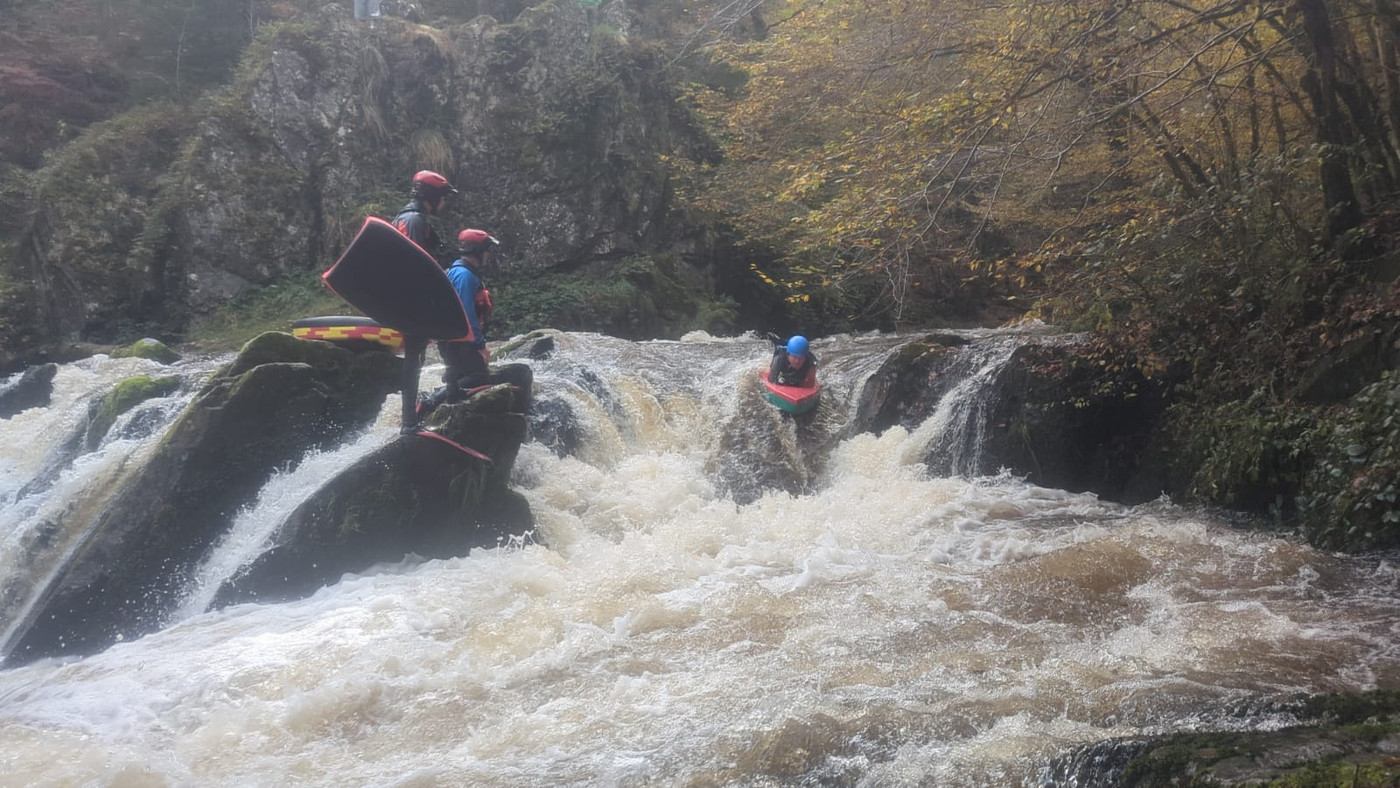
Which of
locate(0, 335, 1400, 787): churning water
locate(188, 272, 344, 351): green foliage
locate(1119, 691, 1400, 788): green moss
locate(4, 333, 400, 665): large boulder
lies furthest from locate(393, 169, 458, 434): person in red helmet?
locate(188, 272, 344, 351): green foliage

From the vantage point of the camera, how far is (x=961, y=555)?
557cm

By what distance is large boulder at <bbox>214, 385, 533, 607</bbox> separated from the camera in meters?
5.32

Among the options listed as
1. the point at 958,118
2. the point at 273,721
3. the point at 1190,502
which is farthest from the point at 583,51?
the point at 273,721

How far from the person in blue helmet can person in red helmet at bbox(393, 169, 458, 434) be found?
3997 mm

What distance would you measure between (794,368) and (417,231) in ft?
14.2

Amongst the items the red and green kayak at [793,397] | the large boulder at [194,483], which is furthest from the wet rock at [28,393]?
the red and green kayak at [793,397]

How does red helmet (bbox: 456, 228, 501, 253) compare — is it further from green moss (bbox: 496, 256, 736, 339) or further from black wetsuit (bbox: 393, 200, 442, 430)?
green moss (bbox: 496, 256, 736, 339)

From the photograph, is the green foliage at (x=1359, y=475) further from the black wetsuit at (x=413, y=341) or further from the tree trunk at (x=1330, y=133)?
the black wetsuit at (x=413, y=341)

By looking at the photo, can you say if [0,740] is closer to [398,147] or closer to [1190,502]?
[1190,502]

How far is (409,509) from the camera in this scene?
229 inches

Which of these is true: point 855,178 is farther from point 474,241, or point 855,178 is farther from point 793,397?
point 474,241

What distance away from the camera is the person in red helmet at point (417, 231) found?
18.7ft

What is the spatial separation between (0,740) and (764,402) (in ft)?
21.6

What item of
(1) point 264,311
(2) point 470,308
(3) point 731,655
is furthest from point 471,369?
(1) point 264,311
